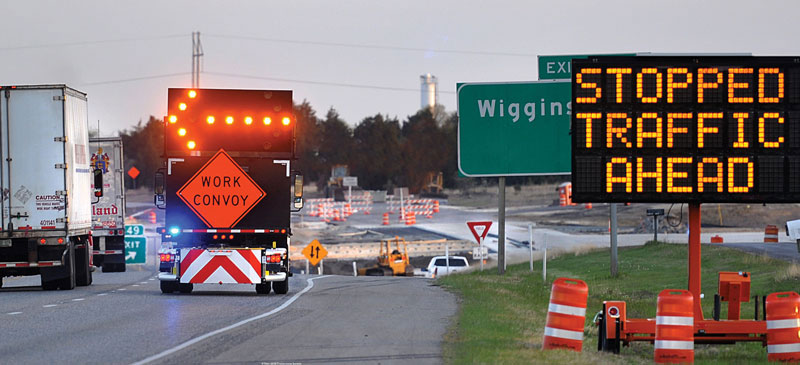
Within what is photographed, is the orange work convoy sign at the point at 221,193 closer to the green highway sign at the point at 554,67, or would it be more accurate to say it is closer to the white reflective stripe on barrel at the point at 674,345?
A: the green highway sign at the point at 554,67

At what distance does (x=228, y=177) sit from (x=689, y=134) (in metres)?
11.2

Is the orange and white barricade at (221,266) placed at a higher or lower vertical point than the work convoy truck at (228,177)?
lower

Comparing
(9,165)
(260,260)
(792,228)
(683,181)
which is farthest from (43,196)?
(792,228)

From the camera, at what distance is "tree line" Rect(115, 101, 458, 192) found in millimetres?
126688

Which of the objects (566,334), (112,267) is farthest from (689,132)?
(112,267)

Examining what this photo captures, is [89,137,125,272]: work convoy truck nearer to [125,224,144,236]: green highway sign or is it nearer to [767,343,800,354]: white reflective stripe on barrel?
[125,224,144,236]: green highway sign

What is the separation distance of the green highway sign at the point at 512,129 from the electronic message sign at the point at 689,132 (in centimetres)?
1426

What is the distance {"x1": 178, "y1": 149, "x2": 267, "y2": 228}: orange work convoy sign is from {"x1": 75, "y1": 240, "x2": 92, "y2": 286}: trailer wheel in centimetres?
446

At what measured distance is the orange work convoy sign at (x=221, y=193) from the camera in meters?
23.4

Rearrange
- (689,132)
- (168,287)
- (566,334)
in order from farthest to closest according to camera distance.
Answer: (168,287)
(689,132)
(566,334)

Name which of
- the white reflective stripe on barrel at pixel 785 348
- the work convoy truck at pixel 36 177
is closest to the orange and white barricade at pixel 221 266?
the work convoy truck at pixel 36 177

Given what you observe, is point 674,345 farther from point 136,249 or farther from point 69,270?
point 136,249

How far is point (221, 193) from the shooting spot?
23.4 m

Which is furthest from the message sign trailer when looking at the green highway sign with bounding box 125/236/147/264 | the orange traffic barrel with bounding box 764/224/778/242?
the orange traffic barrel with bounding box 764/224/778/242
